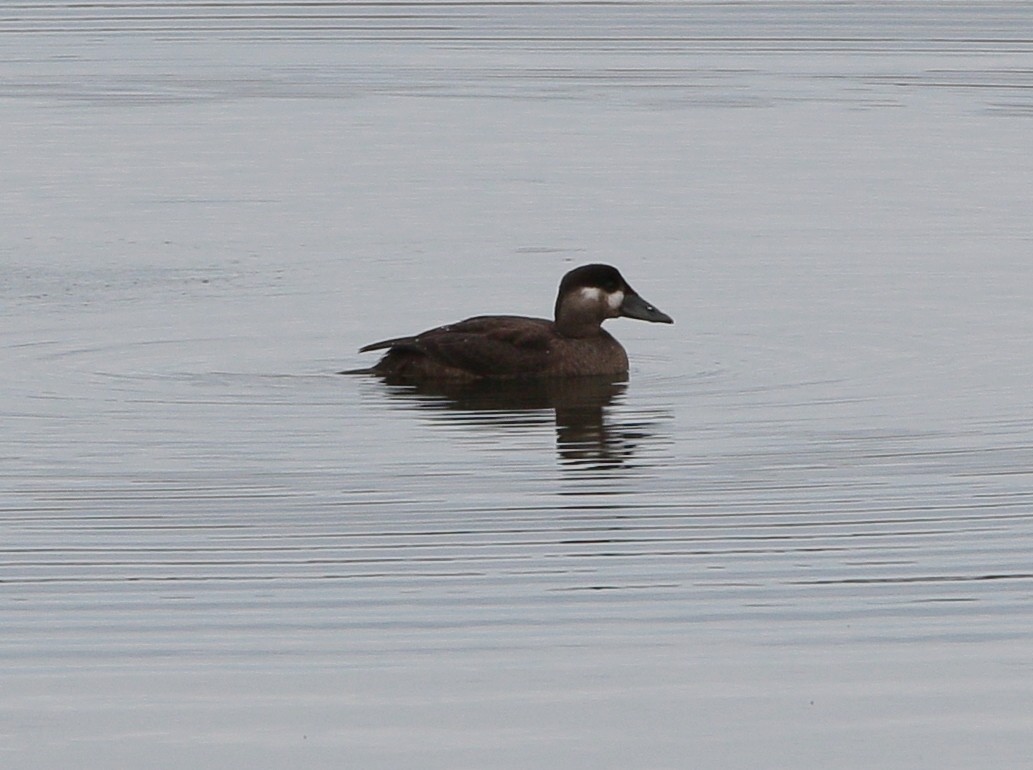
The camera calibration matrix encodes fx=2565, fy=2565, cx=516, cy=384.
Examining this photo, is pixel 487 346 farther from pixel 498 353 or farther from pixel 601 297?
pixel 601 297

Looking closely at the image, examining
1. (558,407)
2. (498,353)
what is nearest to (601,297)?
(498,353)

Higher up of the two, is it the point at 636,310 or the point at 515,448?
the point at 636,310

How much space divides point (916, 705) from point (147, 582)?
2.80 meters

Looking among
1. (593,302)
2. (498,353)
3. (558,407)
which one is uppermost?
(593,302)

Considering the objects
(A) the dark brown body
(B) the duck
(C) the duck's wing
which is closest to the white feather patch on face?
(B) the duck

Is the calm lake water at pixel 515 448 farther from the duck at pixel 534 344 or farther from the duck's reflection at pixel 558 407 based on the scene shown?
the duck at pixel 534 344

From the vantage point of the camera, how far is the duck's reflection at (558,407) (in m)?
11.6

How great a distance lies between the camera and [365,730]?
700 cm

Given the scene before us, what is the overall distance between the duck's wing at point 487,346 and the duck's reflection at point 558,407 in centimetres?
10

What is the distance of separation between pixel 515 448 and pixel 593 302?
7.07ft

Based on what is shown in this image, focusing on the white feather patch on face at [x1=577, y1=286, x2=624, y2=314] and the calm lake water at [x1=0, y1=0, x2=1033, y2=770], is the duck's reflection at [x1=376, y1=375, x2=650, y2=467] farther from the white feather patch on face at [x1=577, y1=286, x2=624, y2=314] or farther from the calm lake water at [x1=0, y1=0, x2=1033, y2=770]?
the white feather patch on face at [x1=577, y1=286, x2=624, y2=314]

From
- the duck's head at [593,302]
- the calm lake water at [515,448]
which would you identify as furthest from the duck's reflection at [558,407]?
the duck's head at [593,302]

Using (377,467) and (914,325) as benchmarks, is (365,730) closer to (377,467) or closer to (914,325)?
(377,467)

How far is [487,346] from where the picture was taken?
515 inches
